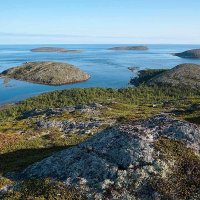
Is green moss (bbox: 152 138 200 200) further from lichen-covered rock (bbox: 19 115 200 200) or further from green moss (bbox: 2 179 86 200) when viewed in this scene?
green moss (bbox: 2 179 86 200)

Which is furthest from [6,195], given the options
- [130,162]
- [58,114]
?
[58,114]

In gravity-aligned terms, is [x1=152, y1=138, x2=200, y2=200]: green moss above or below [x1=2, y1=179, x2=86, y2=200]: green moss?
above

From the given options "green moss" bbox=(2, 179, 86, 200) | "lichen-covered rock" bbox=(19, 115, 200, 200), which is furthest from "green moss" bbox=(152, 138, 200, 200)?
"green moss" bbox=(2, 179, 86, 200)

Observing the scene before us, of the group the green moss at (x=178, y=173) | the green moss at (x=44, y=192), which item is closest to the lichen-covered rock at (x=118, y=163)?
the green moss at (x=178, y=173)

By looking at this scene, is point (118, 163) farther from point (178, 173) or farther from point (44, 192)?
point (44, 192)

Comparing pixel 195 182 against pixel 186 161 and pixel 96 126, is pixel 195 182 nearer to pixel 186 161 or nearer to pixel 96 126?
pixel 186 161

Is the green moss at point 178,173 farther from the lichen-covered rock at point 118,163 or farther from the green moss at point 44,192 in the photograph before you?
the green moss at point 44,192
